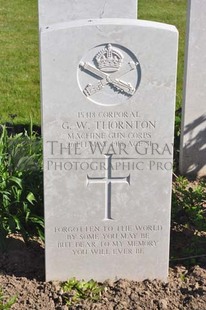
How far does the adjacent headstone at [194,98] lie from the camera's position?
17.2 ft

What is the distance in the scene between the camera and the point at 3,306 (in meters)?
3.73

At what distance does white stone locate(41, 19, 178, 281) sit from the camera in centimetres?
362

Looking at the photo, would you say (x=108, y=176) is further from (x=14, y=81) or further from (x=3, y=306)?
(x=14, y=81)

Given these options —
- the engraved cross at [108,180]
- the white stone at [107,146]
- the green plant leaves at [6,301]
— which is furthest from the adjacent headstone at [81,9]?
the green plant leaves at [6,301]

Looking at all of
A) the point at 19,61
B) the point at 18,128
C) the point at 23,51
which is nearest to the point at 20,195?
the point at 18,128

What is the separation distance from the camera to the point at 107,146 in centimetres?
383

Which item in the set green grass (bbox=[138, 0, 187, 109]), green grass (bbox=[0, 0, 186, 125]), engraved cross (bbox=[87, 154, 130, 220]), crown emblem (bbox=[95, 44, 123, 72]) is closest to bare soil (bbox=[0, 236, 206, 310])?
engraved cross (bbox=[87, 154, 130, 220])

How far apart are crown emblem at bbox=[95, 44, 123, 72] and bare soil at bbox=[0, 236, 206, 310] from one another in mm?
1406

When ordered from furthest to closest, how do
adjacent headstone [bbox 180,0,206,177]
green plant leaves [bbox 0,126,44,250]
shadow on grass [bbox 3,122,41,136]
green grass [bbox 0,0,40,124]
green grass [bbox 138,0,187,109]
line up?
green grass [bbox 138,0,187,109] < green grass [bbox 0,0,40,124] < shadow on grass [bbox 3,122,41,136] < adjacent headstone [bbox 180,0,206,177] < green plant leaves [bbox 0,126,44,250]

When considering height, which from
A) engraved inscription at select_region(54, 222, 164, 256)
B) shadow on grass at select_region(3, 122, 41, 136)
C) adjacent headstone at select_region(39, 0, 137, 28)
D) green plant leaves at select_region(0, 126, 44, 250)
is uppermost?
adjacent headstone at select_region(39, 0, 137, 28)

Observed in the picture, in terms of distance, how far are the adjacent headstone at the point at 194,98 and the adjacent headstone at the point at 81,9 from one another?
51 cm

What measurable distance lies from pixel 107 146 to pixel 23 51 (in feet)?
19.4

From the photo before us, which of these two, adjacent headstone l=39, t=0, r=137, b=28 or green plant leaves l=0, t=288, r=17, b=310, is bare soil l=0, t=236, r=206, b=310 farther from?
adjacent headstone l=39, t=0, r=137, b=28

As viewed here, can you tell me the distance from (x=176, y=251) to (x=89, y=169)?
104 cm
